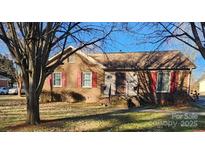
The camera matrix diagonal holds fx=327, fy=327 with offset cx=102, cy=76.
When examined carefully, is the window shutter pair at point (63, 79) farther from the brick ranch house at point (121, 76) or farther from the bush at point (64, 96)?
the bush at point (64, 96)

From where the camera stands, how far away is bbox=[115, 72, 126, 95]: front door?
8.25 metres

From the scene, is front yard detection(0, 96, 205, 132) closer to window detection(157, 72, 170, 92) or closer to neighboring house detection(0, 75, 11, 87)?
neighboring house detection(0, 75, 11, 87)

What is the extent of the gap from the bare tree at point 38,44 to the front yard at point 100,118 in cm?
28

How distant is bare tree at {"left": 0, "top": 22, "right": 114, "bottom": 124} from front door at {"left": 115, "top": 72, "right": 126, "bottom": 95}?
1028 mm

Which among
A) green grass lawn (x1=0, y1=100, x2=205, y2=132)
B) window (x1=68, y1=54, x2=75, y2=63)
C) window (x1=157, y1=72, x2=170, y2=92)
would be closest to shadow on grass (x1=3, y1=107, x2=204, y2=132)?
green grass lawn (x1=0, y1=100, x2=205, y2=132)

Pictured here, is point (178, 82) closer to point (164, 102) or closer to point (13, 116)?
point (164, 102)

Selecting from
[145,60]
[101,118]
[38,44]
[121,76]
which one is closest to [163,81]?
[145,60]

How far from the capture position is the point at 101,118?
804 cm

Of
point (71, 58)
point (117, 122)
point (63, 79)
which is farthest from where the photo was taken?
point (63, 79)

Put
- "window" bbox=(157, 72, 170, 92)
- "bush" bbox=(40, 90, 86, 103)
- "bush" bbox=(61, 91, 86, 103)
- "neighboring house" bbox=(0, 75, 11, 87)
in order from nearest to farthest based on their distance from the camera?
1. "neighboring house" bbox=(0, 75, 11, 87)
2. "bush" bbox=(40, 90, 86, 103)
3. "bush" bbox=(61, 91, 86, 103)
4. "window" bbox=(157, 72, 170, 92)

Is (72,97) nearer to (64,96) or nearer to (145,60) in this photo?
(64,96)

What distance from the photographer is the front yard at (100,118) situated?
7781mm

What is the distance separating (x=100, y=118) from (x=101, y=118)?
0.10ft

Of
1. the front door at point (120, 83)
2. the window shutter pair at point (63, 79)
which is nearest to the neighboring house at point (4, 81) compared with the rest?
the window shutter pair at point (63, 79)
